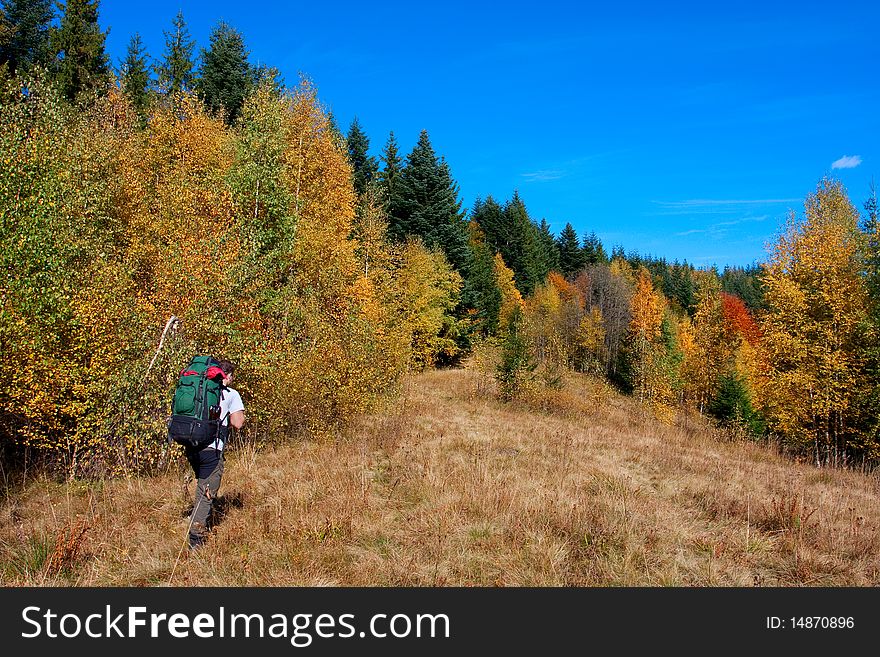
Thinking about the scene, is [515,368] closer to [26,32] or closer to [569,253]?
[26,32]

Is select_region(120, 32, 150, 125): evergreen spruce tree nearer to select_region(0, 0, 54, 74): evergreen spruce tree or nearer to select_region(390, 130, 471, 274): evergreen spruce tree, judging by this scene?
select_region(0, 0, 54, 74): evergreen spruce tree

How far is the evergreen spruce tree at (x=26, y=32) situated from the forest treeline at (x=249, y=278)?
0.14 m

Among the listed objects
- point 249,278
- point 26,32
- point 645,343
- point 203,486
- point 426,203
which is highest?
point 26,32

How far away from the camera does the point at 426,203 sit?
3772 cm

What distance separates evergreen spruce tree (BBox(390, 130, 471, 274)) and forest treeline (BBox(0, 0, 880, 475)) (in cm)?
15

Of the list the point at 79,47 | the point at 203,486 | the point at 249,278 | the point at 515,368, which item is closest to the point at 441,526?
the point at 203,486

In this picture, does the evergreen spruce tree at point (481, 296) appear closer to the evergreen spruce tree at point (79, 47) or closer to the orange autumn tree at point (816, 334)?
the orange autumn tree at point (816, 334)

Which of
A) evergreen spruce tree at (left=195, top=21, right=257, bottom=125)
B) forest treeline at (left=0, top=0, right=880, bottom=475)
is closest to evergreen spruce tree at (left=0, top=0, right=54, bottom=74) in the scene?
forest treeline at (left=0, top=0, right=880, bottom=475)

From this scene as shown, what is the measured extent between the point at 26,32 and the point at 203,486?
132 feet

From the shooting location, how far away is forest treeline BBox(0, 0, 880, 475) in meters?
8.29

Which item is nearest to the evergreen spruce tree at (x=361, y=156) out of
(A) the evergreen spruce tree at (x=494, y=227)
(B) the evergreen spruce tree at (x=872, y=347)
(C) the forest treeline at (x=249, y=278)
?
(C) the forest treeline at (x=249, y=278)

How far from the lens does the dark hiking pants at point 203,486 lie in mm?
5449

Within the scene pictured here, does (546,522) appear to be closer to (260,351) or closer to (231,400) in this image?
(231,400)

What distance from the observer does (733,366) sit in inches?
1484
